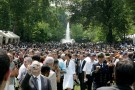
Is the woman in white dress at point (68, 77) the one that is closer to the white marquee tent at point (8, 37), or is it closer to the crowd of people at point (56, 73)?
the crowd of people at point (56, 73)

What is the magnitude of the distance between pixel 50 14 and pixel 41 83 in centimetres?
7701

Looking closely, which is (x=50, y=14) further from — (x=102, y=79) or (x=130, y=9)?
(x=102, y=79)

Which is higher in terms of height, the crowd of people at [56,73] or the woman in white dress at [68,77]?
the crowd of people at [56,73]

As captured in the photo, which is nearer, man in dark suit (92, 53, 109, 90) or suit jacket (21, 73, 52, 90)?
suit jacket (21, 73, 52, 90)

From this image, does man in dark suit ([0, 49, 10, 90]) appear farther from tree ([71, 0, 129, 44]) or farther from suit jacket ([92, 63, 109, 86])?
tree ([71, 0, 129, 44])

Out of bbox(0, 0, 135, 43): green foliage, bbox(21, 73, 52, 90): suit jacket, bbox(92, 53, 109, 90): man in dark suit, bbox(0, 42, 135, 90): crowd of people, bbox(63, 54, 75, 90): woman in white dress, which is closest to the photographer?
bbox(0, 42, 135, 90): crowd of people

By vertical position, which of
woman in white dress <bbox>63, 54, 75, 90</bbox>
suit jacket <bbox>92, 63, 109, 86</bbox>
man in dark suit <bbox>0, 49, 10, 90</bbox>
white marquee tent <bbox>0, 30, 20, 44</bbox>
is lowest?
white marquee tent <bbox>0, 30, 20, 44</bbox>

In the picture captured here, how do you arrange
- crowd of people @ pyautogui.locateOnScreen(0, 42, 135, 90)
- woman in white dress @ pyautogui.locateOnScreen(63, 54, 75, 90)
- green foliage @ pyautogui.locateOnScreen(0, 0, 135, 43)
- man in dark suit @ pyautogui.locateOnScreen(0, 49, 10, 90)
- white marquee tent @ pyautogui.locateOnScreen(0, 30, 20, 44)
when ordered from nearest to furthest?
1. man in dark suit @ pyautogui.locateOnScreen(0, 49, 10, 90)
2. crowd of people @ pyautogui.locateOnScreen(0, 42, 135, 90)
3. woman in white dress @ pyautogui.locateOnScreen(63, 54, 75, 90)
4. green foliage @ pyautogui.locateOnScreen(0, 0, 135, 43)
5. white marquee tent @ pyautogui.locateOnScreen(0, 30, 20, 44)

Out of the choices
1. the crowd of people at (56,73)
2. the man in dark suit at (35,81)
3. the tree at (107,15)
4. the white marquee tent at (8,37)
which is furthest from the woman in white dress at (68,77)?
the white marquee tent at (8,37)

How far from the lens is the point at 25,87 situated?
7465mm

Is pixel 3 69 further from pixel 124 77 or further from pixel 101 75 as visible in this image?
pixel 101 75

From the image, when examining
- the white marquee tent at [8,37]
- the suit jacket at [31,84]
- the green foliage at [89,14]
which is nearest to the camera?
the suit jacket at [31,84]

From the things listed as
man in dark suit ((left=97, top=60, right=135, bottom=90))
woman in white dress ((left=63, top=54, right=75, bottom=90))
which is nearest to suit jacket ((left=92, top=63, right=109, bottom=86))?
woman in white dress ((left=63, top=54, right=75, bottom=90))

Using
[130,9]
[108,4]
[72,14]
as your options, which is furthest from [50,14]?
[130,9]
